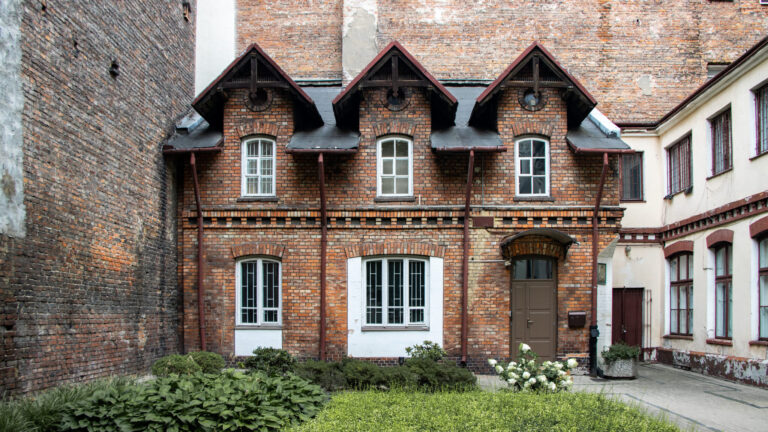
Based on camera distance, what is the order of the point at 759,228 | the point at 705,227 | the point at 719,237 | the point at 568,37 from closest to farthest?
1. the point at 759,228
2. the point at 719,237
3. the point at 705,227
4. the point at 568,37

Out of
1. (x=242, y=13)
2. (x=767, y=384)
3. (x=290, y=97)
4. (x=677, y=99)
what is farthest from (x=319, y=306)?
(x=677, y=99)

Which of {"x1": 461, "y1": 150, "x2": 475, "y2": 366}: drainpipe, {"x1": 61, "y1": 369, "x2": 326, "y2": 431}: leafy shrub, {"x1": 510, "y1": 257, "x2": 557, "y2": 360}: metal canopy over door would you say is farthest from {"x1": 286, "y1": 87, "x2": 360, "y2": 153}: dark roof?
{"x1": 61, "y1": 369, "x2": 326, "y2": 431}: leafy shrub

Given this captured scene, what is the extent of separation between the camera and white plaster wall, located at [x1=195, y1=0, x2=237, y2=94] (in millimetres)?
16766

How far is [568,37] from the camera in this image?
21.6 metres

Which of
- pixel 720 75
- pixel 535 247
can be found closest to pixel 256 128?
pixel 535 247

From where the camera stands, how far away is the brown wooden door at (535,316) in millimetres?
13969

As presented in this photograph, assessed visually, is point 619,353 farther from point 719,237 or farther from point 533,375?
point 533,375

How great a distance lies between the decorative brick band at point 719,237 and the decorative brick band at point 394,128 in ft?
23.6

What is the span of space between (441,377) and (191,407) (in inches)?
168

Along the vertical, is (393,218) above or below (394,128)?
below

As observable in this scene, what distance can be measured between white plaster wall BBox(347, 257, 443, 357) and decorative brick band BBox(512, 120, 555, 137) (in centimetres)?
352

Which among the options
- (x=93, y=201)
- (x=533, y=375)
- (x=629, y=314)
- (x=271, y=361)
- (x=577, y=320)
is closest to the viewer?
(x=533, y=375)

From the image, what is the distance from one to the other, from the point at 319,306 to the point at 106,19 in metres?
6.98

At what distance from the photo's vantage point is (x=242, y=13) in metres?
21.8
